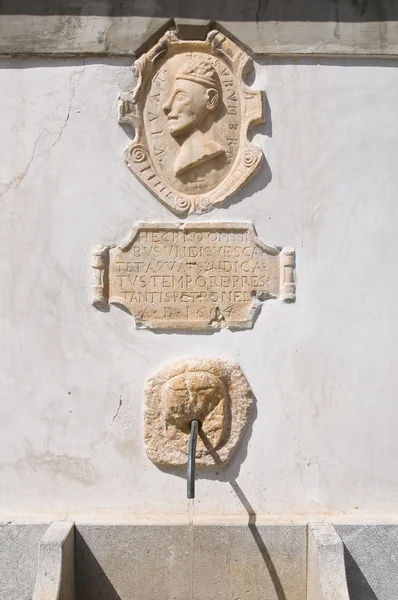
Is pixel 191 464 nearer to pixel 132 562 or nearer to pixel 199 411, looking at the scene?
pixel 199 411

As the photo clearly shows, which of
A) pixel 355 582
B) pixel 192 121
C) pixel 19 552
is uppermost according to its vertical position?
pixel 192 121

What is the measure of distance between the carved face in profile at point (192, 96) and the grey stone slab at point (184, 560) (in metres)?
2.44

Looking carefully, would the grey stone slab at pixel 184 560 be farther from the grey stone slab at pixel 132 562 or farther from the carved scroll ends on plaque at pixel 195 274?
the carved scroll ends on plaque at pixel 195 274

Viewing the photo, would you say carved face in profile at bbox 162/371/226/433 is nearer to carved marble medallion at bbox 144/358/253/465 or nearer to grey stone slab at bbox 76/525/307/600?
carved marble medallion at bbox 144/358/253/465

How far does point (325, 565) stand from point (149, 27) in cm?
329

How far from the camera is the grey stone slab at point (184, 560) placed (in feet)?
13.6

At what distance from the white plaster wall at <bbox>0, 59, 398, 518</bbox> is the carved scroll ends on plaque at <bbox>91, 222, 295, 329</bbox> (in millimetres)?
96

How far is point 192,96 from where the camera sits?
13.9 ft

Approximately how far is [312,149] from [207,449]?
1936 millimetres

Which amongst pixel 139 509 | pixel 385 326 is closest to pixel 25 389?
pixel 139 509

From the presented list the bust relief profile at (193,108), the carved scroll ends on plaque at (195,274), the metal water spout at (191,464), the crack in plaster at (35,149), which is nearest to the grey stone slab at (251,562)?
the metal water spout at (191,464)

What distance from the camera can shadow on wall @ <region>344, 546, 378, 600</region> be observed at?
413 centimetres

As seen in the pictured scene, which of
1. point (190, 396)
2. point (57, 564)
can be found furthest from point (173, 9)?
point (57, 564)

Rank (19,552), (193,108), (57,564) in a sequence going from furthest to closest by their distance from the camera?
1. (193,108)
2. (19,552)
3. (57,564)
